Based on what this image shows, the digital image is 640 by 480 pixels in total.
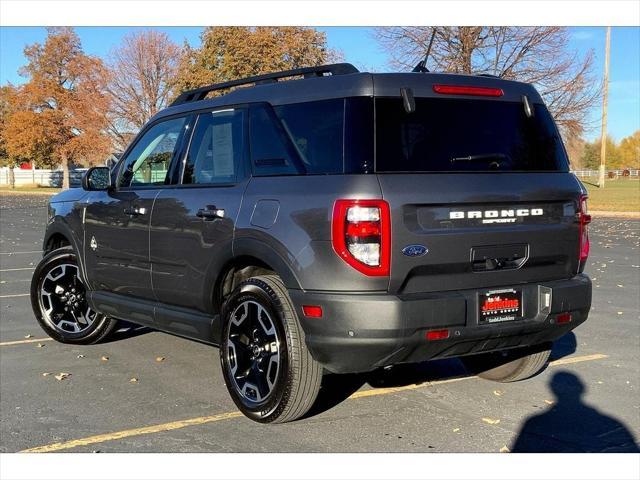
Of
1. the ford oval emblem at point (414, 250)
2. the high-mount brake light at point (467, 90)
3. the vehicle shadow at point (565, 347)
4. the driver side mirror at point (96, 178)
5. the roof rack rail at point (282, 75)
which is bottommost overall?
the vehicle shadow at point (565, 347)

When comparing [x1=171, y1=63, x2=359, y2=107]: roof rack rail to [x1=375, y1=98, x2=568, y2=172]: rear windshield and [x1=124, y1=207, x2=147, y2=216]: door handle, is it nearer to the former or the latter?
[x1=375, y1=98, x2=568, y2=172]: rear windshield

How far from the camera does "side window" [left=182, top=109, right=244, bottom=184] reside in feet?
15.9

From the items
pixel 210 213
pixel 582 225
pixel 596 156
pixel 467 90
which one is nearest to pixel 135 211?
pixel 210 213

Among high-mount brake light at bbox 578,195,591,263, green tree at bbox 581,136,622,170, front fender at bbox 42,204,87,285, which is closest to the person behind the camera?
high-mount brake light at bbox 578,195,591,263

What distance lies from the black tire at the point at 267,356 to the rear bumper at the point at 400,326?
0.44 ft

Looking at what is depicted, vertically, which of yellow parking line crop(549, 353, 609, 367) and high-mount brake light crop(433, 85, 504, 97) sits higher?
Answer: high-mount brake light crop(433, 85, 504, 97)

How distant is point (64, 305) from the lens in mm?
6738

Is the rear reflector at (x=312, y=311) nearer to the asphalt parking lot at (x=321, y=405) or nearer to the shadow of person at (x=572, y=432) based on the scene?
the asphalt parking lot at (x=321, y=405)

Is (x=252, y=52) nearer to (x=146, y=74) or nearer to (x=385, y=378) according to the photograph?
(x=146, y=74)

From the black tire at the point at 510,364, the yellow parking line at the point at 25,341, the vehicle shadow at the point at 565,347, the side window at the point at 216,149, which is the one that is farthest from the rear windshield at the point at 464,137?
the yellow parking line at the point at 25,341

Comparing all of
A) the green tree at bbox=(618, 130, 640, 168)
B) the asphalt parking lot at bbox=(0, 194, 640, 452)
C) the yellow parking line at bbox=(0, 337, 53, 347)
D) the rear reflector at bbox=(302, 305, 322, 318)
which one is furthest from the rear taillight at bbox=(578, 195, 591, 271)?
the green tree at bbox=(618, 130, 640, 168)

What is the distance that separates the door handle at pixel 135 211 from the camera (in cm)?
547

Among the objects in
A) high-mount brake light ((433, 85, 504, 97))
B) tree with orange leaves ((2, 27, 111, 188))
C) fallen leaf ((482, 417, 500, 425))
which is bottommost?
fallen leaf ((482, 417, 500, 425))

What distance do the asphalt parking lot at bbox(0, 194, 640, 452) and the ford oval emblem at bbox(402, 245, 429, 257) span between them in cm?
108
